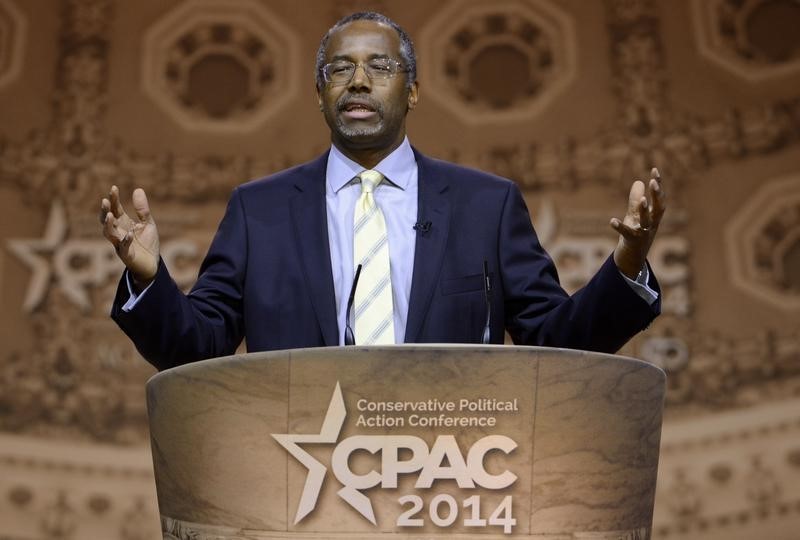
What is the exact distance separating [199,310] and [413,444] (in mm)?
731

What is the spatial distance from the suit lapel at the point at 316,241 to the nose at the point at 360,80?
158 mm

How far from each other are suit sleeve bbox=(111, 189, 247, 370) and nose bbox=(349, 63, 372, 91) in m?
0.27

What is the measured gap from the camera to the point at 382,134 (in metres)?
2.09

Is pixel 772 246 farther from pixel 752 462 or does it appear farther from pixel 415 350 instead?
pixel 415 350

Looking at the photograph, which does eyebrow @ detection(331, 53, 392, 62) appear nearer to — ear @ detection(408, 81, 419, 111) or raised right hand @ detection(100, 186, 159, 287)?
ear @ detection(408, 81, 419, 111)

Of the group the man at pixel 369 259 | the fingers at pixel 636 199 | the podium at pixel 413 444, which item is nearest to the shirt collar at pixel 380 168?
the man at pixel 369 259

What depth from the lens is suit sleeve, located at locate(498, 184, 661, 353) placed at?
5.80 feet

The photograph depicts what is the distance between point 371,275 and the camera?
76.0 inches

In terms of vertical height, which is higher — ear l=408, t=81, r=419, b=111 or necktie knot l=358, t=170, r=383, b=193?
ear l=408, t=81, r=419, b=111

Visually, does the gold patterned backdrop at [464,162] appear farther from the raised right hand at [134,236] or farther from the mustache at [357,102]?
the raised right hand at [134,236]

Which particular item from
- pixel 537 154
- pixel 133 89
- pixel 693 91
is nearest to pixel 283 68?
pixel 133 89

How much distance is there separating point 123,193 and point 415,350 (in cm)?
302

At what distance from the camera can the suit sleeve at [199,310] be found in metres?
1.76

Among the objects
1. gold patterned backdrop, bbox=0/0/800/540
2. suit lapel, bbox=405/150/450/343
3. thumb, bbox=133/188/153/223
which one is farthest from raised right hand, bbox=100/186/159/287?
gold patterned backdrop, bbox=0/0/800/540
